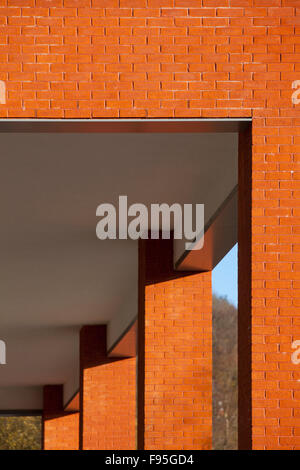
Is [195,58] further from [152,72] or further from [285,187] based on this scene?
[285,187]

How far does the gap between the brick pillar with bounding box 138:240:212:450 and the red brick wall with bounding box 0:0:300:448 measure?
601cm

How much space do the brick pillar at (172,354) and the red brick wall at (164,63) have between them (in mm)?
6008

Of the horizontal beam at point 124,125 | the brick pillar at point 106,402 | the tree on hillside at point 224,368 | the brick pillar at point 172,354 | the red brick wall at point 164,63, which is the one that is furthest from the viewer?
the tree on hillside at point 224,368

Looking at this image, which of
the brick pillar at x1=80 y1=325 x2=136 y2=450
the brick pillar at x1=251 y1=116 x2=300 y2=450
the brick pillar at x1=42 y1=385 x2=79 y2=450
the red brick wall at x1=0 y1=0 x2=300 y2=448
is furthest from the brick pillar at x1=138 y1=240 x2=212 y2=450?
the brick pillar at x1=42 y1=385 x2=79 y2=450

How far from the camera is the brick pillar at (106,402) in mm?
22516

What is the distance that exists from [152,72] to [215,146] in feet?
8.34

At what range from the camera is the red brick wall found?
9.84 metres

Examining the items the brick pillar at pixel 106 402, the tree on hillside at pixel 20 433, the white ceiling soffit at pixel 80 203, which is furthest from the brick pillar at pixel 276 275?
the tree on hillside at pixel 20 433

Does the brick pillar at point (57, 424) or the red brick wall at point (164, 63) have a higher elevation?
the red brick wall at point (164, 63)

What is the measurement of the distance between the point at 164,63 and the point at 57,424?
84.3ft

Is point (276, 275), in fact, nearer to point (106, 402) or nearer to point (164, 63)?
point (164, 63)

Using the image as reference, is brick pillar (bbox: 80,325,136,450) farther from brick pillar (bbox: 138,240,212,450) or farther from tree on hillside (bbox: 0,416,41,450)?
tree on hillside (bbox: 0,416,41,450)

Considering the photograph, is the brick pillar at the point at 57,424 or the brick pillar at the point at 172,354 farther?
the brick pillar at the point at 57,424

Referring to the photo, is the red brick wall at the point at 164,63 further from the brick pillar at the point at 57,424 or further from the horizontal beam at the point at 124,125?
the brick pillar at the point at 57,424
